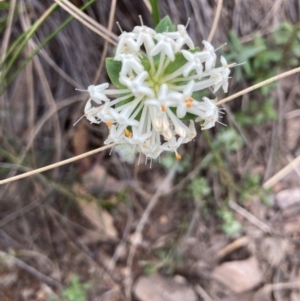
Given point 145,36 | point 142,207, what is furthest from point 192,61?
point 142,207

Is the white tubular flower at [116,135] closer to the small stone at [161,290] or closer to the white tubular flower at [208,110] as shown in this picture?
the white tubular flower at [208,110]

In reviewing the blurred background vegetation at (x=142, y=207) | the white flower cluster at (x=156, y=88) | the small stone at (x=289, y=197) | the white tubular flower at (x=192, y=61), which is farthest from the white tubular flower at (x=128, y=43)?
the small stone at (x=289, y=197)

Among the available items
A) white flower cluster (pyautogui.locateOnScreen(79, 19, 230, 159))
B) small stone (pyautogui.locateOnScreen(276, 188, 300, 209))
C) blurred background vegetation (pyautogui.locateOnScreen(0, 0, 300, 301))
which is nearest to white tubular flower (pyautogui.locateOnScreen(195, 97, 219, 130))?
white flower cluster (pyautogui.locateOnScreen(79, 19, 230, 159))

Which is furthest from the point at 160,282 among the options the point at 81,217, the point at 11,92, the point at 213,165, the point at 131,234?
the point at 11,92

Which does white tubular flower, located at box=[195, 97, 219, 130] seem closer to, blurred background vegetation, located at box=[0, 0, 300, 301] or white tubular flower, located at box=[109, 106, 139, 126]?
white tubular flower, located at box=[109, 106, 139, 126]

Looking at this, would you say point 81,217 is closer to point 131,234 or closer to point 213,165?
point 131,234

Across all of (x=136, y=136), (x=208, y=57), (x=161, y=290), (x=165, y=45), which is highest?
(x=165, y=45)

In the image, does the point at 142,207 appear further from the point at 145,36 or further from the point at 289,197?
the point at 145,36
